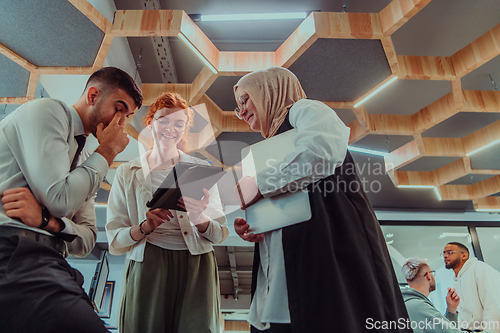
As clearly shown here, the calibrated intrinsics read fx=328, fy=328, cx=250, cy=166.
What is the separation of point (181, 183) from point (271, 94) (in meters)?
0.58

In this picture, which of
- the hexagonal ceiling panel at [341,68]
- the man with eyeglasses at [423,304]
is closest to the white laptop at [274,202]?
the man with eyeglasses at [423,304]

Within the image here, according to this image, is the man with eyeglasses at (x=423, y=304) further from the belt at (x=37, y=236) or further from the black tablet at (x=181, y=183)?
the belt at (x=37, y=236)

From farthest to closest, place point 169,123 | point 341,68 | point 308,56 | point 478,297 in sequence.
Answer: point 478,297 < point 341,68 < point 308,56 < point 169,123

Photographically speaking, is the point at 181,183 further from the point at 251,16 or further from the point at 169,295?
the point at 251,16

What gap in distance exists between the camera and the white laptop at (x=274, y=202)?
113 cm

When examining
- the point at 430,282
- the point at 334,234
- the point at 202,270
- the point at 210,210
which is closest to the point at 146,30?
the point at 210,210

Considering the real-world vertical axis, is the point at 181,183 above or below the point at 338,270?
above

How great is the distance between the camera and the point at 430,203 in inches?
272

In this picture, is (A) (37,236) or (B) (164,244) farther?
(B) (164,244)

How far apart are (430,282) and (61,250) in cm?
351

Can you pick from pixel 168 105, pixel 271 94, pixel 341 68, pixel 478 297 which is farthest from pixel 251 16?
pixel 478 297

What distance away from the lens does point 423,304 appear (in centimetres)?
270

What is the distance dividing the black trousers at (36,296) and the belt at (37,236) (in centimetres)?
2

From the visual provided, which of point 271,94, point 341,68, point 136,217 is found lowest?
point 136,217
